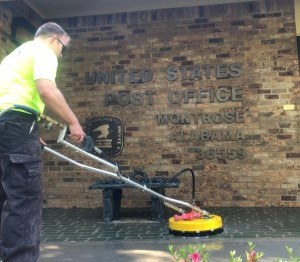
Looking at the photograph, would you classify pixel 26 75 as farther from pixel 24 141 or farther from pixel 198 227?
pixel 198 227

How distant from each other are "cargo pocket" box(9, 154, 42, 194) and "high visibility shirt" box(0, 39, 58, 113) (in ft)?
1.35

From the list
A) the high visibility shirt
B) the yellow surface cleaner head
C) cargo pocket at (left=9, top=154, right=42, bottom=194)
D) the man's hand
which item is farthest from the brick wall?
cargo pocket at (left=9, top=154, right=42, bottom=194)

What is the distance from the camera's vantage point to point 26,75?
2857 mm

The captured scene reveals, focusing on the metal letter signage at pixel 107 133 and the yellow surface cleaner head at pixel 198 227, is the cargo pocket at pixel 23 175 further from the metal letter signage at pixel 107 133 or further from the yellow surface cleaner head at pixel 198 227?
the metal letter signage at pixel 107 133

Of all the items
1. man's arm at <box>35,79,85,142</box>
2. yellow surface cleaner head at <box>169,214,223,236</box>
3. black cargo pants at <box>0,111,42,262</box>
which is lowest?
yellow surface cleaner head at <box>169,214,223,236</box>

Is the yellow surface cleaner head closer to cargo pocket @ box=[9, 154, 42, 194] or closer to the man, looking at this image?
the man

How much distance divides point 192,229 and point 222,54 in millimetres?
3781

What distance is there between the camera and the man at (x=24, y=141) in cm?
254

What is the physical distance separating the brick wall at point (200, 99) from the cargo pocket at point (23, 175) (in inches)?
178

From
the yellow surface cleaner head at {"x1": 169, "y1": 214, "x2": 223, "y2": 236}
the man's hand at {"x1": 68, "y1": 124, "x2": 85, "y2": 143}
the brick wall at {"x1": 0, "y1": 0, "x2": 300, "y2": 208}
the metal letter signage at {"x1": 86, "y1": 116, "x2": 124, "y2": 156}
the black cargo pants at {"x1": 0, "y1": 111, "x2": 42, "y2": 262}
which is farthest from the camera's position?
the metal letter signage at {"x1": 86, "y1": 116, "x2": 124, "y2": 156}

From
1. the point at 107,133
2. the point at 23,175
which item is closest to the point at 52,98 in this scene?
the point at 23,175

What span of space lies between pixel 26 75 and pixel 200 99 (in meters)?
4.63

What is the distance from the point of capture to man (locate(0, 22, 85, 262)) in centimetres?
254

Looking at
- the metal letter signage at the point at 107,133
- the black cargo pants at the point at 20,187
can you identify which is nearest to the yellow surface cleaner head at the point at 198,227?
the black cargo pants at the point at 20,187
